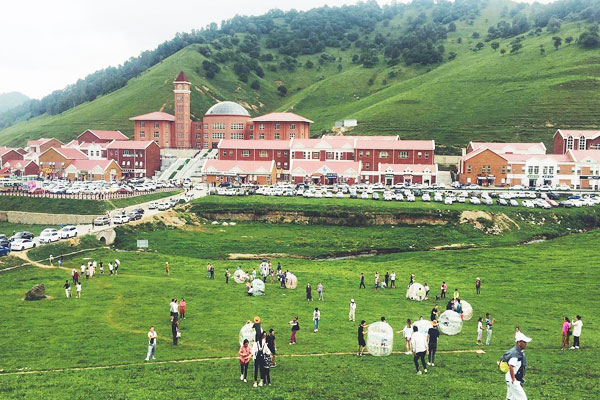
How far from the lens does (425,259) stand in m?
54.7

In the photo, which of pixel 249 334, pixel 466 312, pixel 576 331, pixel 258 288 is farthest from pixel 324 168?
pixel 249 334

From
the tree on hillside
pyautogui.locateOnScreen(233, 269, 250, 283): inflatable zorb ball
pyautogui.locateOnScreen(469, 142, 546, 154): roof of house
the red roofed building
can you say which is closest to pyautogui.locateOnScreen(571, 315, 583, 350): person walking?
pyautogui.locateOnScreen(233, 269, 250, 283): inflatable zorb ball

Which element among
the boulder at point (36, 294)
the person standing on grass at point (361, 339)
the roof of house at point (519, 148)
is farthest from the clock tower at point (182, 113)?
the person standing on grass at point (361, 339)

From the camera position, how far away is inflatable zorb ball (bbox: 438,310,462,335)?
26.4 metres

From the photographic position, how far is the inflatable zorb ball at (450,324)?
86.6 feet

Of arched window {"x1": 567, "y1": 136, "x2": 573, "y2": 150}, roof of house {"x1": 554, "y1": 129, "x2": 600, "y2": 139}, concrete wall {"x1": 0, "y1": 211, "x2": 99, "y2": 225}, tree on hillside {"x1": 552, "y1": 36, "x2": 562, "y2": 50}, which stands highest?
tree on hillside {"x1": 552, "y1": 36, "x2": 562, "y2": 50}

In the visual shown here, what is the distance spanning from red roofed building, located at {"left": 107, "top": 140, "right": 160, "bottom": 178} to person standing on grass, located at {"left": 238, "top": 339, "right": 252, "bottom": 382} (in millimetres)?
107491

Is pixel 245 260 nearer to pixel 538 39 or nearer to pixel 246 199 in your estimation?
pixel 246 199

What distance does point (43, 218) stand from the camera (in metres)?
76.5

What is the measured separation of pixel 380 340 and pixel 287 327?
649 centimetres

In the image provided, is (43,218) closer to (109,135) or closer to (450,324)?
(450,324)

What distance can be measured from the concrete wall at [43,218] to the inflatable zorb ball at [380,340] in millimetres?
57638

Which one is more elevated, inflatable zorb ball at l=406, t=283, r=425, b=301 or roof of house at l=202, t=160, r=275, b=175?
roof of house at l=202, t=160, r=275, b=175

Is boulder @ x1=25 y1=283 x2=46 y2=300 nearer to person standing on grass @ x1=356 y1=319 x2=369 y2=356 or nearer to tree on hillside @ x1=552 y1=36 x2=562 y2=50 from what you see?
person standing on grass @ x1=356 y1=319 x2=369 y2=356
